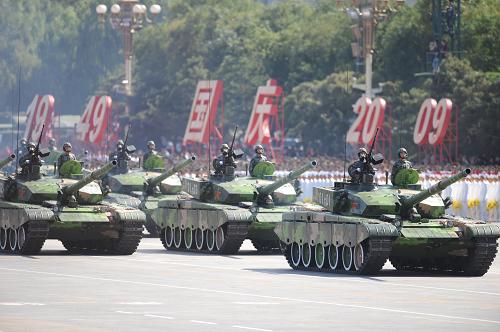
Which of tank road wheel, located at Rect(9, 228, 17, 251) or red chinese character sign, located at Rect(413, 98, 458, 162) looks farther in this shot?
red chinese character sign, located at Rect(413, 98, 458, 162)

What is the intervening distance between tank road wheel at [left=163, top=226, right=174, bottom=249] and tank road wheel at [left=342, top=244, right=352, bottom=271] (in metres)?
9.67

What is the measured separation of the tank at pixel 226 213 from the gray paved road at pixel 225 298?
108 inches

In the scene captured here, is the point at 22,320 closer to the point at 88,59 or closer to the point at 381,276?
the point at 381,276

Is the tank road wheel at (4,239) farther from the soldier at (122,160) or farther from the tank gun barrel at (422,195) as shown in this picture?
the soldier at (122,160)

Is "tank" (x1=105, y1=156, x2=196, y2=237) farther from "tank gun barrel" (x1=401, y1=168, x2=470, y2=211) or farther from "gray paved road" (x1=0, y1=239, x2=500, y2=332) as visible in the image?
"tank gun barrel" (x1=401, y1=168, x2=470, y2=211)

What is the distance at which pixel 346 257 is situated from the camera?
123ft

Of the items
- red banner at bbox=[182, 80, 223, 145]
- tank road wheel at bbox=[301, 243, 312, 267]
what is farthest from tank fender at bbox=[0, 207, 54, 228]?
red banner at bbox=[182, 80, 223, 145]

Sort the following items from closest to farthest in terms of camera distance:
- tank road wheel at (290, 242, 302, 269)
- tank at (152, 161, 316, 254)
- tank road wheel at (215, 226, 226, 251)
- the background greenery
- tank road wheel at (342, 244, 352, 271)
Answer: tank road wheel at (342, 244, 352, 271)
tank road wheel at (290, 242, 302, 269)
tank at (152, 161, 316, 254)
tank road wheel at (215, 226, 226, 251)
the background greenery

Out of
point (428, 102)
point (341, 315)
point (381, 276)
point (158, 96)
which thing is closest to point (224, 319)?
point (341, 315)

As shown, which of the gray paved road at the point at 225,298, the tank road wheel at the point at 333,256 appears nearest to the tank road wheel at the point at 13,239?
the gray paved road at the point at 225,298

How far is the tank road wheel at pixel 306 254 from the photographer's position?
38.9 m

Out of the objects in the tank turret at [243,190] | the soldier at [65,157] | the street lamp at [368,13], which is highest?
the street lamp at [368,13]

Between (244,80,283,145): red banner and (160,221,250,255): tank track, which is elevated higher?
(244,80,283,145): red banner

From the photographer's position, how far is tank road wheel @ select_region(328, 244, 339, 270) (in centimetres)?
3788
